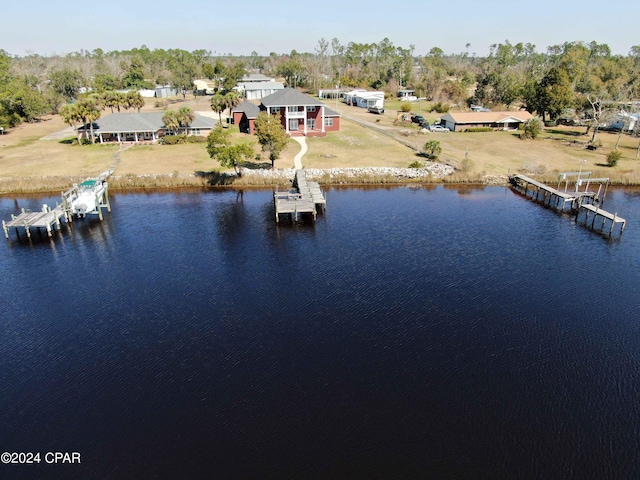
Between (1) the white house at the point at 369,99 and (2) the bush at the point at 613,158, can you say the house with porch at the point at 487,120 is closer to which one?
(1) the white house at the point at 369,99

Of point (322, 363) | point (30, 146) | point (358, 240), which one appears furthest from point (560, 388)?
point (30, 146)

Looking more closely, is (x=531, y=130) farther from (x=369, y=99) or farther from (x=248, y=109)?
(x=248, y=109)

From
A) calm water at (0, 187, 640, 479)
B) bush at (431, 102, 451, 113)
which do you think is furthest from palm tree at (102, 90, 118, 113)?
bush at (431, 102, 451, 113)

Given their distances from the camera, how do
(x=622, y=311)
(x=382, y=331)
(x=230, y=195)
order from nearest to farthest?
1. (x=382, y=331)
2. (x=622, y=311)
3. (x=230, y=195)

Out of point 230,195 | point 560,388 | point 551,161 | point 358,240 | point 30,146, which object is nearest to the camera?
point 560,388

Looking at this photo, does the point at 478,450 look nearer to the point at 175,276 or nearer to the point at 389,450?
the point at 389,450

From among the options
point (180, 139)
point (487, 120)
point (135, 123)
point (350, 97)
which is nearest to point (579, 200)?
point (487, 120)

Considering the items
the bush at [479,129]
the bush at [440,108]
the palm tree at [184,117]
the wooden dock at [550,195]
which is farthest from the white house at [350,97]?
the wooden dock at [550,195]
